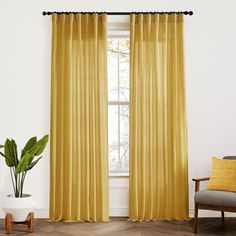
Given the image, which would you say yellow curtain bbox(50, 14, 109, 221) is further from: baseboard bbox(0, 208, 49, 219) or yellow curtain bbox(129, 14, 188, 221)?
yellow curtain bbox(129, 14, 188, 221)

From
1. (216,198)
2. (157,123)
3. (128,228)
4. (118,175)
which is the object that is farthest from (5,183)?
(216,198)

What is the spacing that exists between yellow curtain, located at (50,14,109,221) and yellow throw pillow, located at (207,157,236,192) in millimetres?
1382

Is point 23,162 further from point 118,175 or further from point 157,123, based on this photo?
point 157,123

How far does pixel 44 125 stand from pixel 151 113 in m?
1.42

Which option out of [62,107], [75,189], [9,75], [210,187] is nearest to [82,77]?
[62,107]

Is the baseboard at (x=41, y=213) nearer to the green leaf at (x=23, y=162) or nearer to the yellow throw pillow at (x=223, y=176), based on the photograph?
the green leaf at (x=23, y=162)

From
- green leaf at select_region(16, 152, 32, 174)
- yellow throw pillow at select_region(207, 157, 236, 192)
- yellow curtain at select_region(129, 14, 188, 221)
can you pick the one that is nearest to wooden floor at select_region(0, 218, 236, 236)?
yellow curtain at select_region(129, 14, 188, 221)

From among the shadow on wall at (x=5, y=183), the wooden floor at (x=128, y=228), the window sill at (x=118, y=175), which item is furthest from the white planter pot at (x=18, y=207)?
the window sill at (x=118, y=175)

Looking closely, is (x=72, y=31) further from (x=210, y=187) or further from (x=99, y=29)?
(x=210, y=187)

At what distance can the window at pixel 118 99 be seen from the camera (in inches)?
241

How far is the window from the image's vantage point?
6.12 meters

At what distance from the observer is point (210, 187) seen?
5082 millimetres

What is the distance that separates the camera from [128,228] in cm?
522

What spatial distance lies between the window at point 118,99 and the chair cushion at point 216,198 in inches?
57.3
